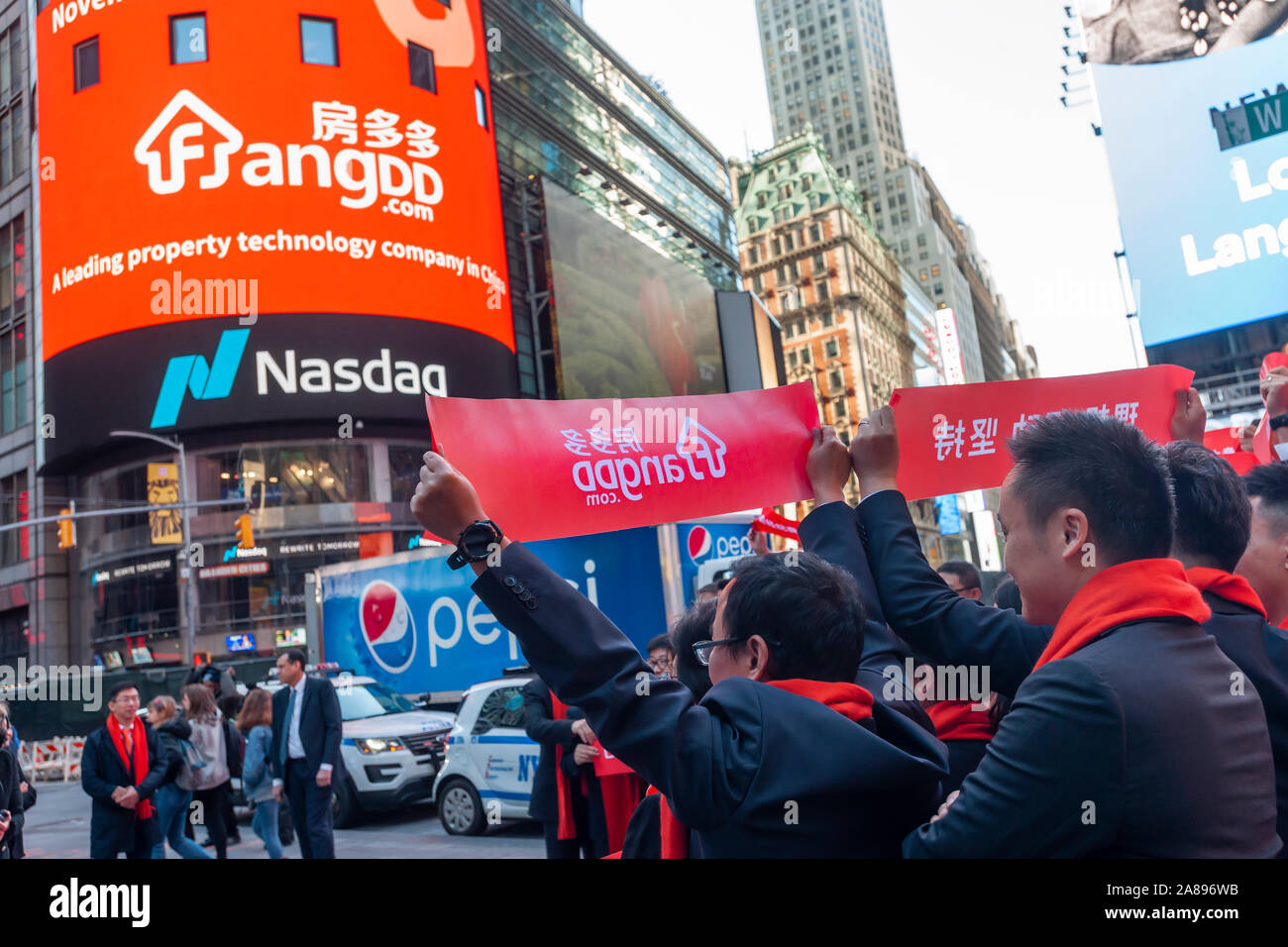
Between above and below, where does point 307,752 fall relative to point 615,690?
below

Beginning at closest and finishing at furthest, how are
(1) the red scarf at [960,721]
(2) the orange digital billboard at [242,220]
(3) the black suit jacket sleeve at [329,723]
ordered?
(1) the red scarf at [960,721]
(3) the black suit jacket sleeve at [329,723]
(2) the orange digital billboard at [242,220]

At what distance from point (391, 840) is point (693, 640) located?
9.67 m

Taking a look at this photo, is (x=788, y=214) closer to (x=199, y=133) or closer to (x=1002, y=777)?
(x=199, y=133)

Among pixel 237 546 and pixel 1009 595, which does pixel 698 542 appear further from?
pixel 237 546

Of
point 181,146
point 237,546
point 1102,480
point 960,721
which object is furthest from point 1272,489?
point 237,546

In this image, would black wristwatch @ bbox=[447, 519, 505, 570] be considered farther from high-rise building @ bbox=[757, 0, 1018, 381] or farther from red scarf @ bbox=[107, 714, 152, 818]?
high-rise building @ bbox=[757, 0, 1018, 381]

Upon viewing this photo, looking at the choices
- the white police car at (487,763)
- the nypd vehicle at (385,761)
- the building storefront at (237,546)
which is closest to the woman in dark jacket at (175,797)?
the white police car at (487,763)

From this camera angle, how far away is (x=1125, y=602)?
68.0 inches

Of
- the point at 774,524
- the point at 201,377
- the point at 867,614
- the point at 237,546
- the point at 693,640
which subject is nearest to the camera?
the point at 867,614

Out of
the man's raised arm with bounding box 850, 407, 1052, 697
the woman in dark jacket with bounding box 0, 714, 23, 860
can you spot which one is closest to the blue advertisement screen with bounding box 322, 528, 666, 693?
the woman in dark jacket with bounding box 0, 714, 23, 860

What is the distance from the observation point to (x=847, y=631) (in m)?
2.08

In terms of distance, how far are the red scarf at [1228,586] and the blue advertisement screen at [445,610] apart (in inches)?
322

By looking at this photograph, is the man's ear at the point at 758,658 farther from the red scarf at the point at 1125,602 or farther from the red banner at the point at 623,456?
the red banner at the point at 623,456

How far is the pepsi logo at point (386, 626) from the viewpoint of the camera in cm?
1436
